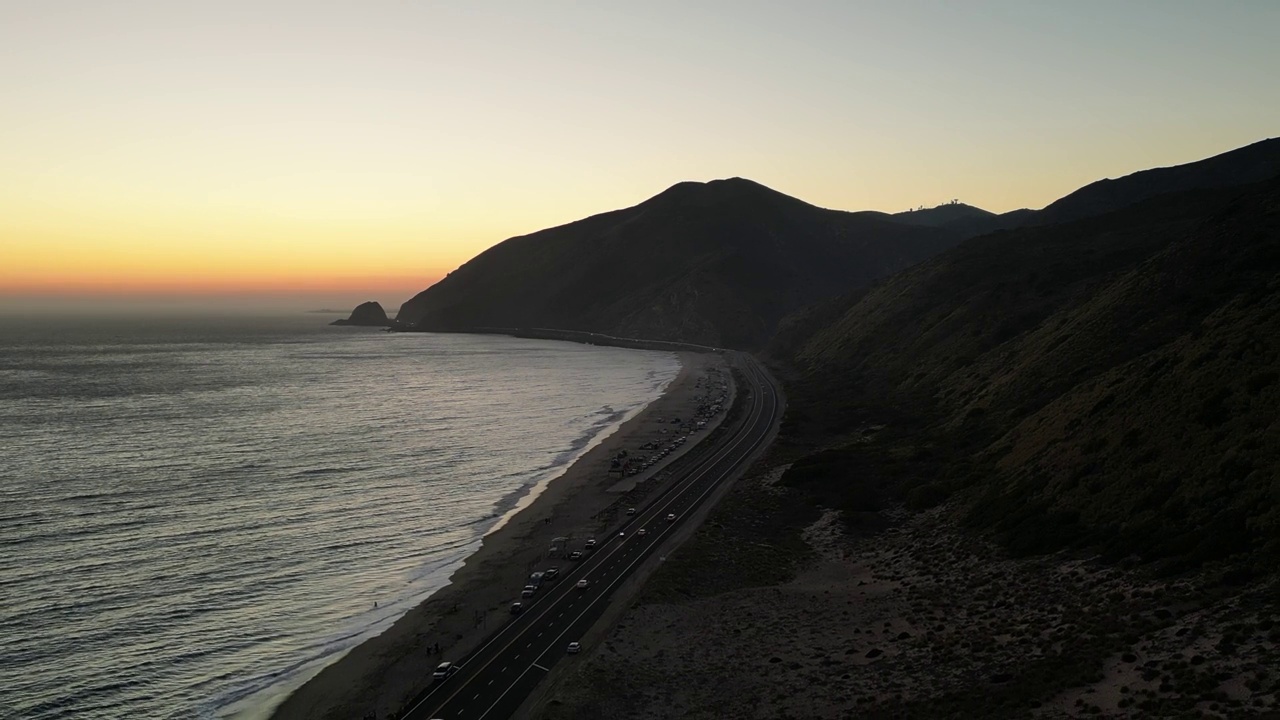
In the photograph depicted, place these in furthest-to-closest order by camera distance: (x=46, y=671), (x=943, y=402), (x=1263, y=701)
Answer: (x=943, y=402) < (x=46, y=671) < (x=1263, y=701)

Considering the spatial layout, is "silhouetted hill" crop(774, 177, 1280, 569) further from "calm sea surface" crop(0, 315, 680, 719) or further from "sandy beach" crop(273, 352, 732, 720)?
"calm sea surface" crop(0, 315, 680, 719)

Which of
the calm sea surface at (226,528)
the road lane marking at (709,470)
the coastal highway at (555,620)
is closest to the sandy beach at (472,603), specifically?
the coastal highway at (555,620)

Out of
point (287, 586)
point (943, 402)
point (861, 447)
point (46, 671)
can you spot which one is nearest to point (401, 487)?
point (287, 586)

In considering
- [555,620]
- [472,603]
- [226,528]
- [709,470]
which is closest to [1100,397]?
[709,470]

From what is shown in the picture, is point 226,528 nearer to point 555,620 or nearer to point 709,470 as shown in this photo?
point 555,620

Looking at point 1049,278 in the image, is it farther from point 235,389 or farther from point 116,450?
point 235,389
